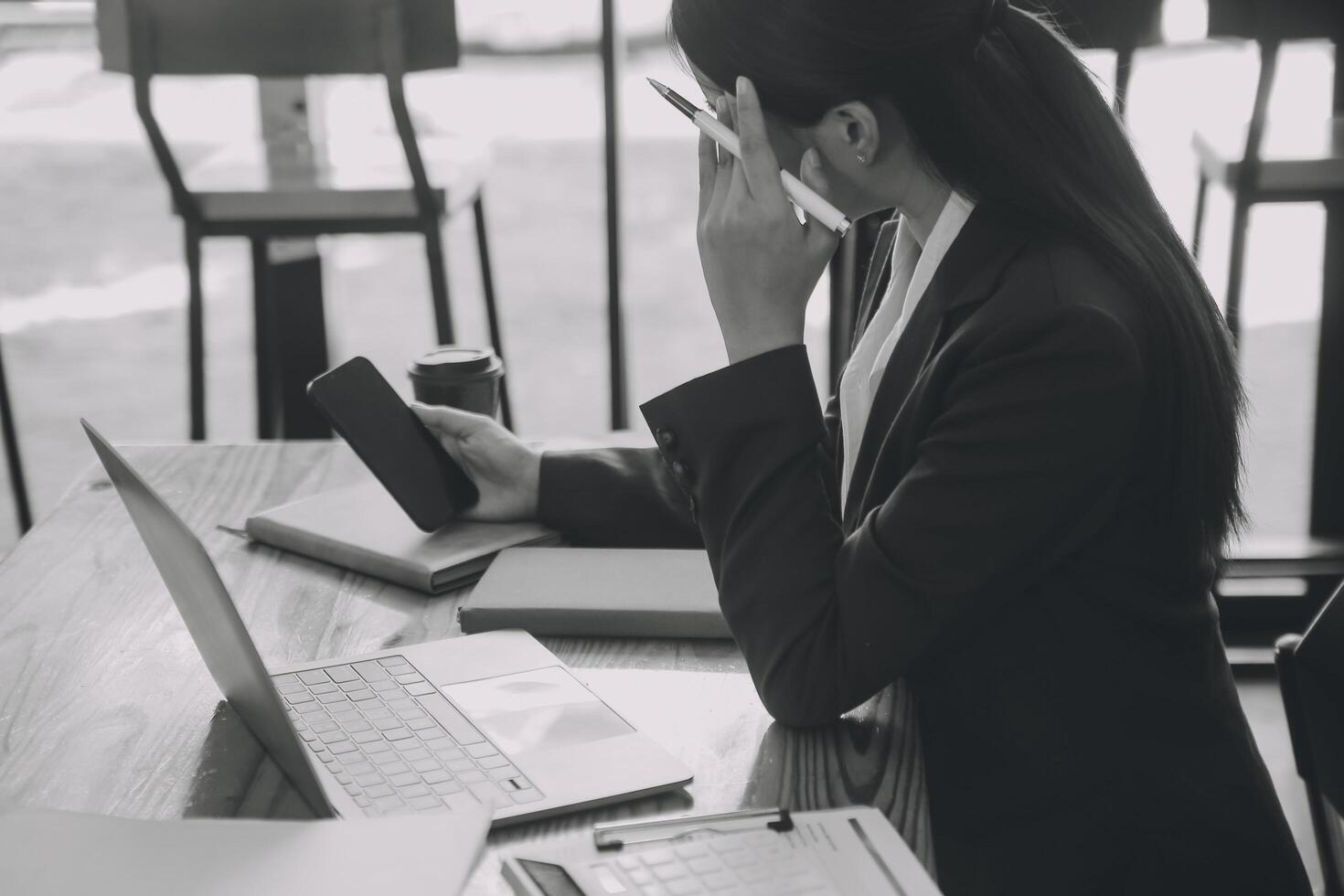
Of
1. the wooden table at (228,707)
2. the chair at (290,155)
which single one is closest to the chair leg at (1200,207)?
the chair at (290,155)

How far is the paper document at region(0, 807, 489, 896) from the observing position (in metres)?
0.66

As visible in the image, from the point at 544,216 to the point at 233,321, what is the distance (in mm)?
1237

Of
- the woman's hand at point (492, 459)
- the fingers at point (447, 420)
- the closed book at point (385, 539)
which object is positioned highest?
the fingers at point (447, 420)

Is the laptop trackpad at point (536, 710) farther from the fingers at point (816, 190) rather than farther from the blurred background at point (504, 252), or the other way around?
the blurred background at point (504, 252)

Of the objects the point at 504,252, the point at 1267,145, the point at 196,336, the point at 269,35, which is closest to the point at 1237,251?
the point at 1267,145

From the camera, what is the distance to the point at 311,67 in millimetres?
2074

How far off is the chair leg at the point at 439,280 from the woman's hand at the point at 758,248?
120 centimetres

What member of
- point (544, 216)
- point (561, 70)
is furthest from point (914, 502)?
point (561, 70)

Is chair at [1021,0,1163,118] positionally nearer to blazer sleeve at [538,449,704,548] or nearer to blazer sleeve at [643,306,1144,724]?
blazer sleeve at [538,449,704,548]

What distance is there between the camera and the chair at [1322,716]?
98 centimetres

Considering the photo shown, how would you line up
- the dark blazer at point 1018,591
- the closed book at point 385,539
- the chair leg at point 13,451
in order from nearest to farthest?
the dark blazer at point 1018,591
the closed book at point 385,539
the chair leg at point 13,451

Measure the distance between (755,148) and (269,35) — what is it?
4.20 ft

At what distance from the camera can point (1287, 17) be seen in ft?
6.61

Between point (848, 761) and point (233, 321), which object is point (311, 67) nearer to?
point (848, 761)
